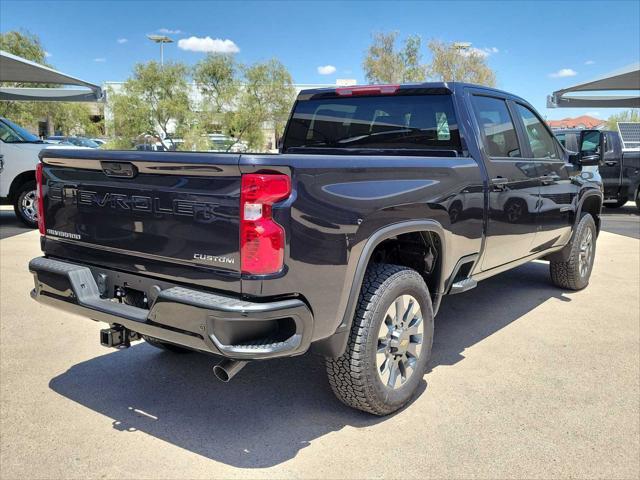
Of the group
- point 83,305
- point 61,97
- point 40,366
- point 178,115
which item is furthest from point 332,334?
point 178,115

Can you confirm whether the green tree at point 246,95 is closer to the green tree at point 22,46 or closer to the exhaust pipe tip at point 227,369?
the green tree at point 22,46

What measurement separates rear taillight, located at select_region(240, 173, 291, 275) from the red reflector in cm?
212

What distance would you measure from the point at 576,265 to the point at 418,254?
9.95 ft

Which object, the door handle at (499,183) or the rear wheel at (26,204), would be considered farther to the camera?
the rear wheel at (26,204)

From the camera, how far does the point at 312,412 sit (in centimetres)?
335

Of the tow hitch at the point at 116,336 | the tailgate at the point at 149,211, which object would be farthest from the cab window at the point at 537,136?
the tow hitch at the point at 116,336

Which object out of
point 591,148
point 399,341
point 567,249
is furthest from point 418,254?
point 591,148

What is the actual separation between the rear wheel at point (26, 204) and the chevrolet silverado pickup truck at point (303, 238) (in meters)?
7.35

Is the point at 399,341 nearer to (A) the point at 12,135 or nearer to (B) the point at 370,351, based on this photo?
(B) the point at 370,351

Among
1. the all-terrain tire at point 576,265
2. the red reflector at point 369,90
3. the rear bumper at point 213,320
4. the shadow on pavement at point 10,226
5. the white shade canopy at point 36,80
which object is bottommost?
the shadow on pavement at point 10,226

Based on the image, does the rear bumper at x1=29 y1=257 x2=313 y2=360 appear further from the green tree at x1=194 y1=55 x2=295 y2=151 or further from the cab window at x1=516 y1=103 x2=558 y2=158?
the green tree at x1=194 y1=55 x2=295 y2=151

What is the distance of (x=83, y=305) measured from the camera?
2.94 meters

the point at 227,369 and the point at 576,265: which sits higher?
the point at 227,369

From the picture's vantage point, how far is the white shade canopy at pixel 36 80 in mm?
13344
